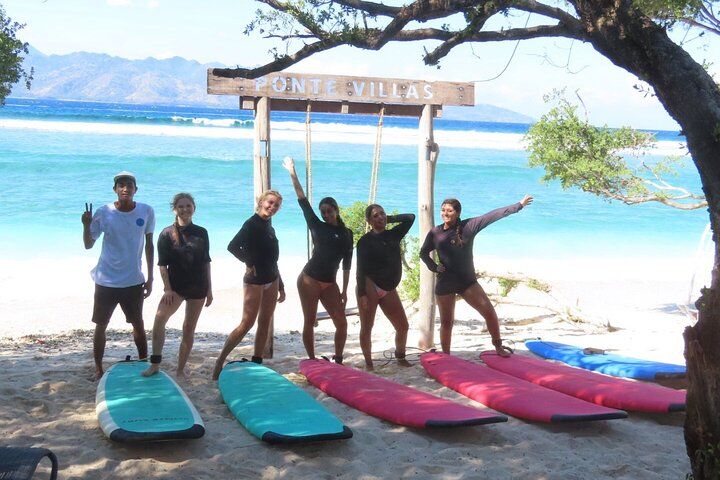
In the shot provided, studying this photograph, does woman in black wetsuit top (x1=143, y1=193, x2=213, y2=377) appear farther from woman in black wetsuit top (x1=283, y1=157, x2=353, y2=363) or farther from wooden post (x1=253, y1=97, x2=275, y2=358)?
wooden post (x1=253, y1=97, x2=275, y2=358)

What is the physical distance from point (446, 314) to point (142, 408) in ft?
10.2

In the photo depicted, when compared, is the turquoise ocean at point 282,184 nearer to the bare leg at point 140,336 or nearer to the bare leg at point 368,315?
the bare leg at point 368,315

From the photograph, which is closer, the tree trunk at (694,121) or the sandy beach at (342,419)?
the tree trunk at (694,121)

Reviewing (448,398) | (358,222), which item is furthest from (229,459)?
(358,222)

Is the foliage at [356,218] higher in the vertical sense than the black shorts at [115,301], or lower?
higher

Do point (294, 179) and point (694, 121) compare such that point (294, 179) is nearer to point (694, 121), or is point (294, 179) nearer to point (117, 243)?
point (117, 243)

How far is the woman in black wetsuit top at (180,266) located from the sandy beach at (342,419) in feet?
2.01

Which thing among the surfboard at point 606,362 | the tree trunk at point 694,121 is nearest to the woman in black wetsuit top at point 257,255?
the surfboard at point 606,362

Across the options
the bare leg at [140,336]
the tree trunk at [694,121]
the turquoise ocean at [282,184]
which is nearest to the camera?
the tree trunk at [694,121]

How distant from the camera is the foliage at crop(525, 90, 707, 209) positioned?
10.0 meters

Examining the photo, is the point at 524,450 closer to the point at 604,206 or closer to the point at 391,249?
the point at 391,249

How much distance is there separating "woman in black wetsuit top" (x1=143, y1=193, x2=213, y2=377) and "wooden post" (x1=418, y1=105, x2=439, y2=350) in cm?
247

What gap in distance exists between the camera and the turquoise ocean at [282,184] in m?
18.4

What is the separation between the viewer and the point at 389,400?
5609mm
